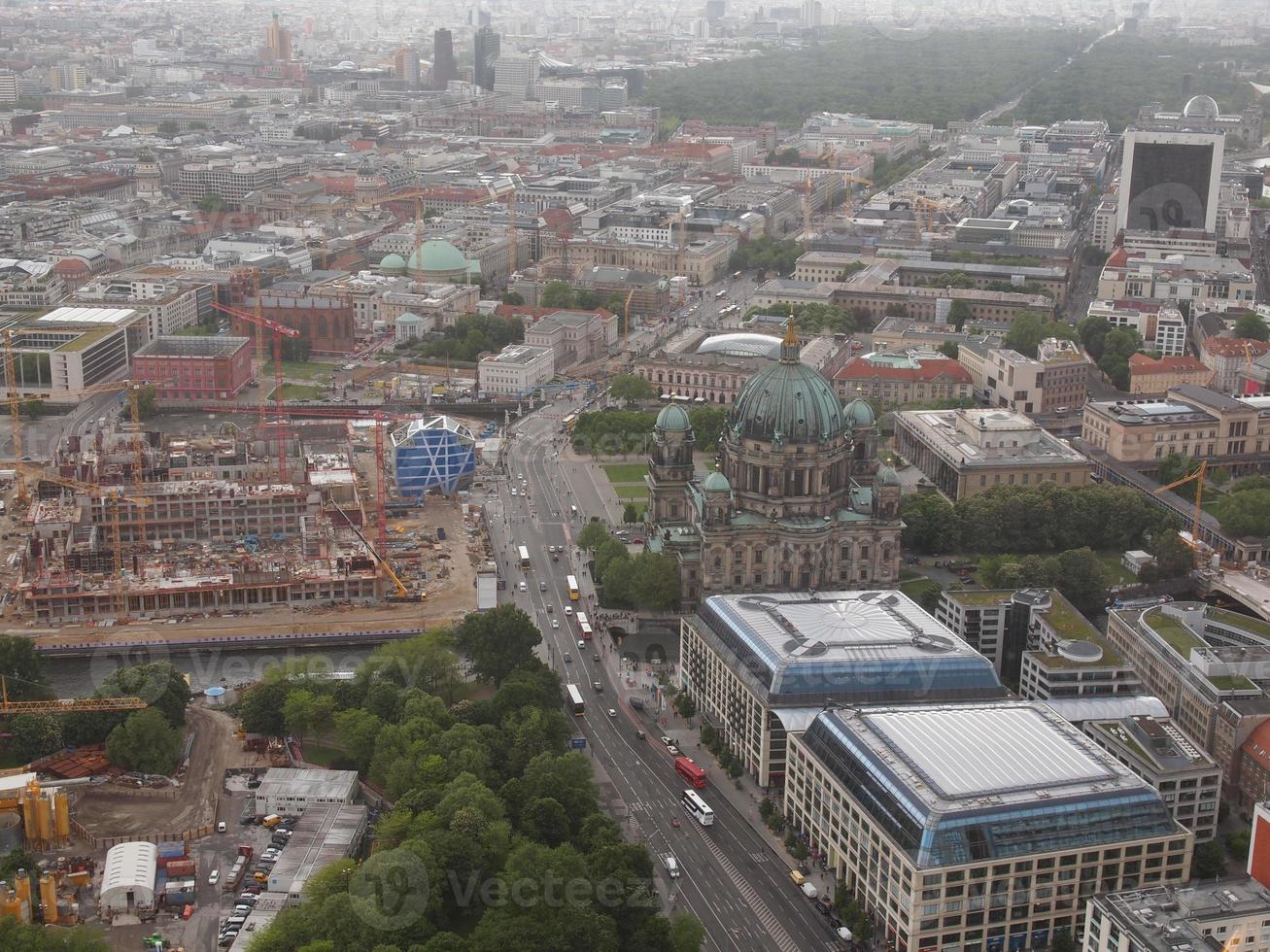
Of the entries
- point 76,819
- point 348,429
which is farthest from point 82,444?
point 76,819

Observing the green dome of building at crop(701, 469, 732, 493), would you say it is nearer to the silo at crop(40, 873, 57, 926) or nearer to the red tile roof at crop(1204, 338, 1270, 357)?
the silo at crop(40, 873, 57, 926)

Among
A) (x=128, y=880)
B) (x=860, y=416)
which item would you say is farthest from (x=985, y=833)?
(x=860, y=416)

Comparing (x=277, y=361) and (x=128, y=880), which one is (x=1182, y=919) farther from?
(x=277, y=361)

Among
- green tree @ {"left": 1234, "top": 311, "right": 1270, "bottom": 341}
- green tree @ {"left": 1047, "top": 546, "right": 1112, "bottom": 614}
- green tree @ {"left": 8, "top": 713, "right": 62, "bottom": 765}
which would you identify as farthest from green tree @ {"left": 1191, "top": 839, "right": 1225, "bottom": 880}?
green tree @ {"left": 1234, "top": 311, "right": 1270, "bottom": 341}

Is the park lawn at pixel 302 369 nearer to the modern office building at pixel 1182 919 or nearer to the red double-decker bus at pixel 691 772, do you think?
the red double-decker bus at pixel 691 772

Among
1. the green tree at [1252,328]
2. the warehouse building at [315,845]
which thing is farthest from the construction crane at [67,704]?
the green tree at [1252,328]
